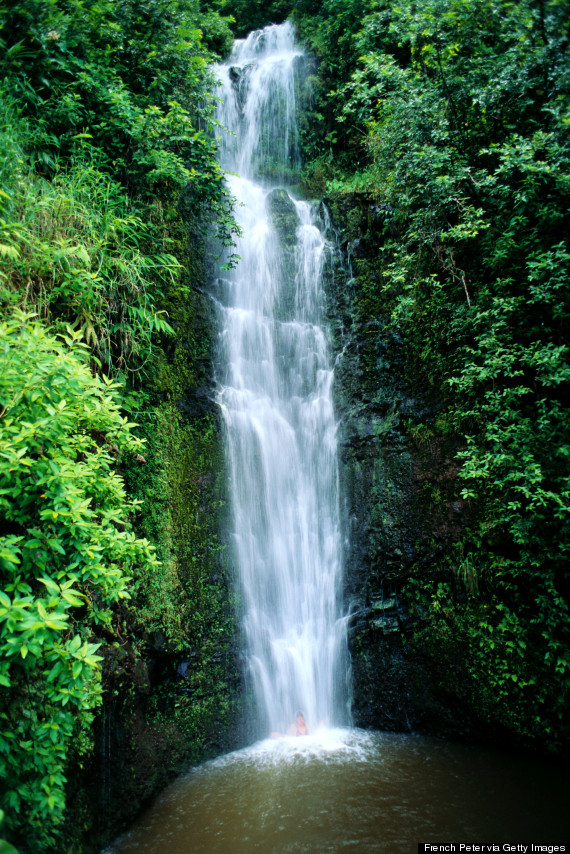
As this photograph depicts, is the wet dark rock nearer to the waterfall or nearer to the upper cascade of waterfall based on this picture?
the waterfall

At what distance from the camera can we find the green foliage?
2564 mm

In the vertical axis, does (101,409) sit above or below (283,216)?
below

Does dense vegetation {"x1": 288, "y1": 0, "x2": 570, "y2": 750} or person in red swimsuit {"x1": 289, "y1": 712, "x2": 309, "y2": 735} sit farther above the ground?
dense vegetation {"x1": 288, "y1": 0, "x2": 570, "y2": 750}

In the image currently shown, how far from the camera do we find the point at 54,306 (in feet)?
14.1

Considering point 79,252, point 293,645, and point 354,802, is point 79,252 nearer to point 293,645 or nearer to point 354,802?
point 293,645

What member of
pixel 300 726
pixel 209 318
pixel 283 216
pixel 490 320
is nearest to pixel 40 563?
pixel 300 726

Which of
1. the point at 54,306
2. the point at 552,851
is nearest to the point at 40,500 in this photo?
the point at 54,306

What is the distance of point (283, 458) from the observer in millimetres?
6766

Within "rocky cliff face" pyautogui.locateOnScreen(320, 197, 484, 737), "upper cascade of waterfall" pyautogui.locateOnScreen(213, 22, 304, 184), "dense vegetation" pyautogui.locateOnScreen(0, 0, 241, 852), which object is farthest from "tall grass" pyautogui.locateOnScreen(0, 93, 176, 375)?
"upper cascade of waterfall" pyautogui.locateOnScreen(213, 22, 304, 184)

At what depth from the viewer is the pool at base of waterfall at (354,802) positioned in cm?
377

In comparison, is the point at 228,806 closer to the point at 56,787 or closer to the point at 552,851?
the point at 56,787

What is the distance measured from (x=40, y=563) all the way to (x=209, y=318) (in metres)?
4.89

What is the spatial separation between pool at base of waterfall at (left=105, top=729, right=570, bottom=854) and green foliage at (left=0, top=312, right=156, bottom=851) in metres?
1.45

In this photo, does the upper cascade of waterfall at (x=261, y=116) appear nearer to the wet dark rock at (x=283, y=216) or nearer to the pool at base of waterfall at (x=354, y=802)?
the wet dark rock at (x=283, y=216)
